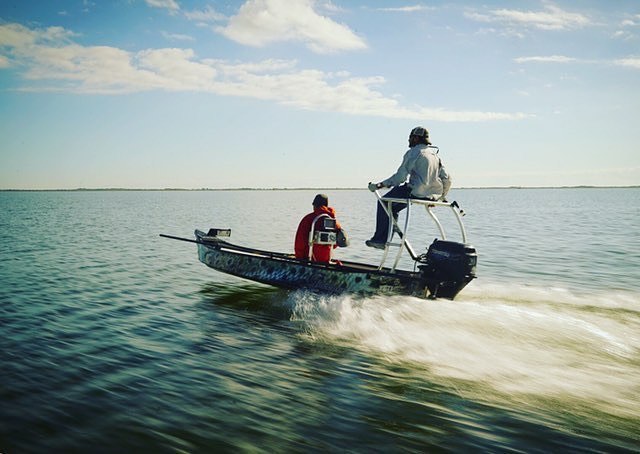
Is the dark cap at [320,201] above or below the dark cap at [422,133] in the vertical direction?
below

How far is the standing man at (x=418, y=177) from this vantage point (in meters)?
7.89

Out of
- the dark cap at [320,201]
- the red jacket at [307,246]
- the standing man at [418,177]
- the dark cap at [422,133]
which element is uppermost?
the dark cap at [422,133]

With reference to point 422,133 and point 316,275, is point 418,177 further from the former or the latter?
point 316,275

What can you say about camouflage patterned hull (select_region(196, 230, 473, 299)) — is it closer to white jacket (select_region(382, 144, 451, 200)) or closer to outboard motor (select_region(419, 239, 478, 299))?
outboard motor (select_region(419, 239, 478, 299))

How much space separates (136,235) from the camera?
23359mm

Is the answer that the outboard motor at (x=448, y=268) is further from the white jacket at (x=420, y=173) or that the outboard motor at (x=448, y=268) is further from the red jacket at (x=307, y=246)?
the red jacket at (x=307, y=246)

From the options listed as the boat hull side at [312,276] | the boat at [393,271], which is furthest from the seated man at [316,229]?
the boat hull side at [312,276]

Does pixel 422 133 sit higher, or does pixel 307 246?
pixel 422 133

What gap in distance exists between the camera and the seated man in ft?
29.6

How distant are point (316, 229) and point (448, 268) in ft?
8.83

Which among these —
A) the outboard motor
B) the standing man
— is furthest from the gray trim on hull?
the standing man

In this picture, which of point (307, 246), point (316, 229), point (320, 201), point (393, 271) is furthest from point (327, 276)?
point (320, 201)

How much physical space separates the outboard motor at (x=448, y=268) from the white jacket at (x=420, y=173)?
95 cm

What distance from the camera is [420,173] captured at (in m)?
7.92
